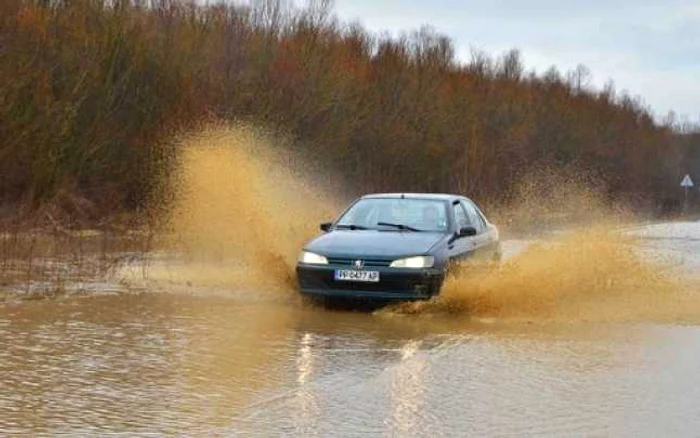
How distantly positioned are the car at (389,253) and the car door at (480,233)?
0.10 m

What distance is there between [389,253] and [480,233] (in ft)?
8.30

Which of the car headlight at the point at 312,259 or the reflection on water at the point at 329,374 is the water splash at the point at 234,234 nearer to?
the car headlight at the point at 312,259

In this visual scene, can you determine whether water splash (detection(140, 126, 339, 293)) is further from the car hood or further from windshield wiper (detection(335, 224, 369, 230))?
the car hood

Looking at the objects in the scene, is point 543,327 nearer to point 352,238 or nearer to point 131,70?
point 352,238

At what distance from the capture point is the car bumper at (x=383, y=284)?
448 inches

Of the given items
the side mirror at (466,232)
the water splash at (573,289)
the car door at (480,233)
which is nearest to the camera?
the water splash at (573,289)

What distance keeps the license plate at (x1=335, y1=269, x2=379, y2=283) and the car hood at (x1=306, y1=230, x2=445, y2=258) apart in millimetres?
207

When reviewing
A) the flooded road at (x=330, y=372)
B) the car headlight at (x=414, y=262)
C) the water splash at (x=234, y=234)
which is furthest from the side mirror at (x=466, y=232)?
the water splash at (x=234, y=234)

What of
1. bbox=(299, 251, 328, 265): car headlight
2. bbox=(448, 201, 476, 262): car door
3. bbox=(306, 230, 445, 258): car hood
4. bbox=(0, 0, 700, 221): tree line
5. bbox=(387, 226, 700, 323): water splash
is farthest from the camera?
bbox=(0, 0, 700, 221): tree line

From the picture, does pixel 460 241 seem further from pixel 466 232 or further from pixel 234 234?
pixel 234 234

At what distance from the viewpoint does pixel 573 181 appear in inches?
2992

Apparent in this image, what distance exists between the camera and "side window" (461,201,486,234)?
13.8m

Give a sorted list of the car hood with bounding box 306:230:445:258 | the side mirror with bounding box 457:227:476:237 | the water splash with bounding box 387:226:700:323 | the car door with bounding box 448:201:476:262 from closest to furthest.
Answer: the car hood with bounding box 306:230:445:258
the water splash with bounding box 387:226:700:323
the car door with bounding box 448:201:476:262
the side mirror with bounding box 457:227:476:237

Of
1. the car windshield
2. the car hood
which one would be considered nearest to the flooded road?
the car hood
